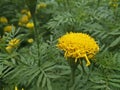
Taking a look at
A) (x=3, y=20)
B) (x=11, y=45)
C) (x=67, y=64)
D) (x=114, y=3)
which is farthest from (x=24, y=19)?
(x=67, y=64)

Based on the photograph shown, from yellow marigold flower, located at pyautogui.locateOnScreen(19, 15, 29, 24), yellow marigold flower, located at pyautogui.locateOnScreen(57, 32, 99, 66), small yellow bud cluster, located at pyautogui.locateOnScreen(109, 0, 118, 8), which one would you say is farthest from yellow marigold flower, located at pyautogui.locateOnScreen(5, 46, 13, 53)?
yellow marigold flower, located at pyautogui.locateOnScreen(19, 15, 29, 24)

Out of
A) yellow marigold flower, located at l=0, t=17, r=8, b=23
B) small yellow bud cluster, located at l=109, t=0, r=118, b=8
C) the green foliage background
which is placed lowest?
the green foliage background

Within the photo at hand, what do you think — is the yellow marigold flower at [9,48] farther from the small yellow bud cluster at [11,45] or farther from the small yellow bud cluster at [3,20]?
the small yellow bud cluster at [3,20]

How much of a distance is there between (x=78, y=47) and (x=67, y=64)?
23cm

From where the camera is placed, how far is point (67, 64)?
1532 mm

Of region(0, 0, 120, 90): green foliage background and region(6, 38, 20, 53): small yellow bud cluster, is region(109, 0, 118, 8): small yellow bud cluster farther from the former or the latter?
region(6, 38, 20, 53): small yellow bud cluster

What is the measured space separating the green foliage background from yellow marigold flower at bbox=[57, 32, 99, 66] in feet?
0.31

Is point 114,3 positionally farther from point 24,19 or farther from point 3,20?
point 3,20

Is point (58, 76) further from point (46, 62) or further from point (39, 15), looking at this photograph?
point (39, 15)

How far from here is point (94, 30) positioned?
185cm

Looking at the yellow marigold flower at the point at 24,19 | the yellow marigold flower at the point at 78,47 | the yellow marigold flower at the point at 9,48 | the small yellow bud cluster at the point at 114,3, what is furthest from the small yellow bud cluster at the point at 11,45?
the yellow marigold flower at the point at 24,19

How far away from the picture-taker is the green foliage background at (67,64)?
1415 mm

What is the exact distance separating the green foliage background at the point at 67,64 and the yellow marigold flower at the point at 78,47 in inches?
3.8

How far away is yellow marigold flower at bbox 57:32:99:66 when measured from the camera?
1286 millimetres
